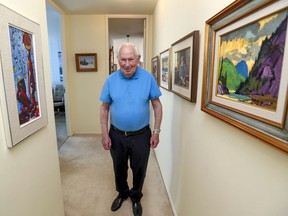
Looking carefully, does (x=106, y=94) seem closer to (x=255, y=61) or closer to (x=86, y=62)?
(x=255, y=61)

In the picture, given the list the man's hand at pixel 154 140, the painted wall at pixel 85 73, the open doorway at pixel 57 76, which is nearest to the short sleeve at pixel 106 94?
the man's hand at pixel 154 140

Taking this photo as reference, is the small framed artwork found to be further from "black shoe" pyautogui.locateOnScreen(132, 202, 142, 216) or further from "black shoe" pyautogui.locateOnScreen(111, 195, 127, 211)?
"black shoe" pyautogui.locateOnScreen(132, 202, 142, 216)

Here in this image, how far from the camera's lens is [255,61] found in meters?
0.62

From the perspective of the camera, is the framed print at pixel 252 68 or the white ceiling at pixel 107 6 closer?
the framed print at pixel 252 68

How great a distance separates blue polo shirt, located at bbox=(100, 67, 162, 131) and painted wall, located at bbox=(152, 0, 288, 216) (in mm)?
304

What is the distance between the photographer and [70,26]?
3475mm

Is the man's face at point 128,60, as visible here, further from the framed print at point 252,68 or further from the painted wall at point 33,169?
the framed print at point 252,68

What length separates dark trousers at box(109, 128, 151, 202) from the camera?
5.27 feet

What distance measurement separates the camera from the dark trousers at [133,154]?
1607 mm

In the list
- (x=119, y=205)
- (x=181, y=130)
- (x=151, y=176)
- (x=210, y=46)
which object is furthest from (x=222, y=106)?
(x=151, y=176)

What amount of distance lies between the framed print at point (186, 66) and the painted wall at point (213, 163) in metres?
0.05

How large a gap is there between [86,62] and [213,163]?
322cm

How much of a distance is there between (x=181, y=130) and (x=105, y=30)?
9.14ft

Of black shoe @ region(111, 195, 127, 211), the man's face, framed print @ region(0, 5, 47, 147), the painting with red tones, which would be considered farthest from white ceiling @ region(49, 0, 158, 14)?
black shoe @ region(111, 195, 127, 211)
